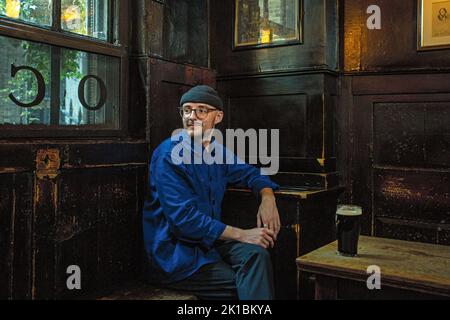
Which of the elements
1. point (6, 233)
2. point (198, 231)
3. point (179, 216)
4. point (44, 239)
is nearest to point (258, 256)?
point (198, 231)

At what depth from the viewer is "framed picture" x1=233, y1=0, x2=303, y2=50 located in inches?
132

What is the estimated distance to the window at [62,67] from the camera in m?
2.37

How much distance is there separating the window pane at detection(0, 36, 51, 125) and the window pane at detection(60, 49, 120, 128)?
0.12 m

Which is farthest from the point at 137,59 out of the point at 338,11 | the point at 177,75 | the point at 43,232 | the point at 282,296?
the point at 282,296

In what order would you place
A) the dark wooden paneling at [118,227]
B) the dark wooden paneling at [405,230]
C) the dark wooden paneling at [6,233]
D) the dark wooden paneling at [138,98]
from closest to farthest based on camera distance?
1. the dark wooden paneling at [6,233]
2. the dark wooden paneling at [118,227]
3. the dark wooden paneling at [138,98]
4. the dark wooden paneling at [405,230]

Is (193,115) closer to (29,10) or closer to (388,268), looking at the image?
(29,10)

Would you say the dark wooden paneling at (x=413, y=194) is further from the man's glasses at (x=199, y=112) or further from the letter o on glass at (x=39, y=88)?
the letter o on glass at (x=39, y=88)

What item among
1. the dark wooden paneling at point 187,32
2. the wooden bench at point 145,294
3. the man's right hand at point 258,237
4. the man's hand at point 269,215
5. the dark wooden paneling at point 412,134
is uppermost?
the dark wooden paneling at point 187,32

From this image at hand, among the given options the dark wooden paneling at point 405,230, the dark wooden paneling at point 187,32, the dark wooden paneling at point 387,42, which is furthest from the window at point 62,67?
the dark wooden paneling at point 405,230

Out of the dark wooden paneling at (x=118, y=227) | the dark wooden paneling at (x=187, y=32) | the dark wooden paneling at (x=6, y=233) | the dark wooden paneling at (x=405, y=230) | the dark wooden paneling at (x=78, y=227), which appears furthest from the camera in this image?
the dark wooden paneling at (x=187, y=32)

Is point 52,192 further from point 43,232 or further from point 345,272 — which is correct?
point 345,272

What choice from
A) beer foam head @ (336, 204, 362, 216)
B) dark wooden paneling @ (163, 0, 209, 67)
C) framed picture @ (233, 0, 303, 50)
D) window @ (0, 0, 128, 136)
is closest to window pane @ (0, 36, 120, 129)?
window @ (0, 0, 128, 136)

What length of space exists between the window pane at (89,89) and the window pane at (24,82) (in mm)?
122

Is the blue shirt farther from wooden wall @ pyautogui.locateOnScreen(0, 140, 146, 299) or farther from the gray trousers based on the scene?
wooden wall @ pyautogui.locateOnScreen(0, 140, 146, 299)
